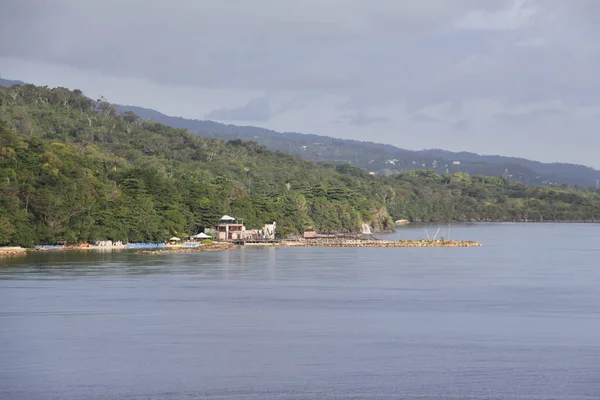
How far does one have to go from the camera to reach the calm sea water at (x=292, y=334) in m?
24.1

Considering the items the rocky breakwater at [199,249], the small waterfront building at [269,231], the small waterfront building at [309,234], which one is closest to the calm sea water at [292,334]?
the rocky breakwater at [199,249]

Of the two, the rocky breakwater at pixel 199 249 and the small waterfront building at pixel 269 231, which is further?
the small waterfront building at pixel 269 231

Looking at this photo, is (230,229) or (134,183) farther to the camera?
(230,229)

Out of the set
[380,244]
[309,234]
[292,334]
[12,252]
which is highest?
[309,234]

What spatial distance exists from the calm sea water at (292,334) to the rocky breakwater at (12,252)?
679 cm

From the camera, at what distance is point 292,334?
104 feet

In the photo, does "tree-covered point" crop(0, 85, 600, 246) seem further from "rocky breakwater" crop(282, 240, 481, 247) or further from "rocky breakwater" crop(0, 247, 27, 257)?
"rocky breakwater" crop(282, 240, 481, 247)

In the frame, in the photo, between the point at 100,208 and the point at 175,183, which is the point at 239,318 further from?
the point at 175,183

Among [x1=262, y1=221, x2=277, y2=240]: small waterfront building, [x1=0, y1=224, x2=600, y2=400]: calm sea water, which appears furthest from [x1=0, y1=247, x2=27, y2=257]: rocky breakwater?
[x1=262, y1=221, x2=277, y2=240]: small waterfront building

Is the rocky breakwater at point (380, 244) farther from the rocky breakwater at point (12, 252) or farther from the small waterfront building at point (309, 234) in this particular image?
the rocky breakwater at point (12, 252)

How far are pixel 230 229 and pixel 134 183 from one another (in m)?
12.1

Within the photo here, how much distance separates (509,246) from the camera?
95.7m

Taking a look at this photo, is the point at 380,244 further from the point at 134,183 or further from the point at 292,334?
the point at 292,334

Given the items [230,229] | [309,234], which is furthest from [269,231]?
[230,229]
